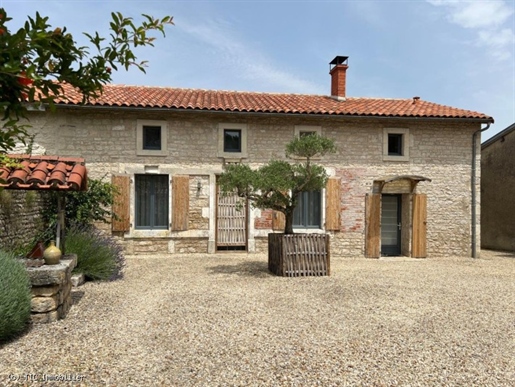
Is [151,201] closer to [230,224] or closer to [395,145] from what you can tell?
[230,224]

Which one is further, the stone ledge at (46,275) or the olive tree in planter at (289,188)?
the olive tree in planter at (289,188)

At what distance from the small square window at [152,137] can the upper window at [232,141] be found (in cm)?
165

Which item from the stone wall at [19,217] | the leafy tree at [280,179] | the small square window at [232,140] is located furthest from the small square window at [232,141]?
the stone wall at [19,217]

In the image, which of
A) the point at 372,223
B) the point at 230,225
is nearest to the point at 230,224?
the point at 230,225

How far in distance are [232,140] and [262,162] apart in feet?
3.45

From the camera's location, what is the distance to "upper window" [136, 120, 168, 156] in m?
9.68

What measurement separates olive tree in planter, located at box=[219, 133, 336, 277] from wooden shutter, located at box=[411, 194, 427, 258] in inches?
179

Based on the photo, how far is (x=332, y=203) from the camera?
10242mm

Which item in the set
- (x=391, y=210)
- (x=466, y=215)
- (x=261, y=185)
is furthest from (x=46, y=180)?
(x=466, y=215)

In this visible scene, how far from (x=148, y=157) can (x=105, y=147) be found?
3.69 feet

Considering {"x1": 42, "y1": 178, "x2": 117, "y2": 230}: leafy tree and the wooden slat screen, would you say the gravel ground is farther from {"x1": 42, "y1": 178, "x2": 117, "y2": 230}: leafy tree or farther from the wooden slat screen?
the wooden slat screen

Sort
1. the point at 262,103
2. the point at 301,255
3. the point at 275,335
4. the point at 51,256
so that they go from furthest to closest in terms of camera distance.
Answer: the point at 262,103 → the point at 301,255 → the point at 51,256 → the point at 275,335

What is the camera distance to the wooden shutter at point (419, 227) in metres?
10.4

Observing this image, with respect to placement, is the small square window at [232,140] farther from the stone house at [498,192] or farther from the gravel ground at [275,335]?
the stone house at [498,192]
